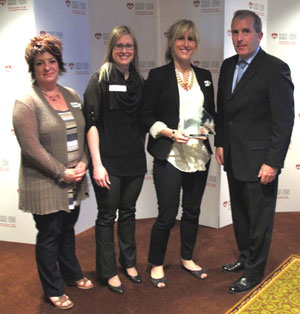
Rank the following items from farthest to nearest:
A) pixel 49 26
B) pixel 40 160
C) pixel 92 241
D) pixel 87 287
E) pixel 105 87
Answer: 1. pixel 92 241
2. pixel 49 26
3. pixel 87 287
4. pixel 105 87
5. pixel 40 160

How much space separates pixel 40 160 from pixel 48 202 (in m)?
0.26

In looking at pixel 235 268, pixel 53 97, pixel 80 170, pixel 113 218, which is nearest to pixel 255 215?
pixel 235 268

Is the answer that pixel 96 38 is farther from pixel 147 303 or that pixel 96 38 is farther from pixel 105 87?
pixel 147 303

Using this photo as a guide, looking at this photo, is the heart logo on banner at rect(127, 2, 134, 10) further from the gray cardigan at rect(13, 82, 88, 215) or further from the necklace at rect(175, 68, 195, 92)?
the gray cardigan at rect(13, 82, 88, 215)

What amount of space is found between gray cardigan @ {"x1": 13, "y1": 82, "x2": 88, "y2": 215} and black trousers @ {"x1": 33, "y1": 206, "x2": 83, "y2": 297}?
11cm

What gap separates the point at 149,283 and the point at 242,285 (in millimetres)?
648

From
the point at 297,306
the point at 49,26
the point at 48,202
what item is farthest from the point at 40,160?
the point at 297,306

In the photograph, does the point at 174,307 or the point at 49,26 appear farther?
the point at 49,26

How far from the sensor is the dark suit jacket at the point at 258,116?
7.85 feet

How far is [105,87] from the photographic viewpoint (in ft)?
8.02

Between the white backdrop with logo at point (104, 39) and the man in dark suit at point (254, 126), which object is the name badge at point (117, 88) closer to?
the man in dark suit at point (254, 126)

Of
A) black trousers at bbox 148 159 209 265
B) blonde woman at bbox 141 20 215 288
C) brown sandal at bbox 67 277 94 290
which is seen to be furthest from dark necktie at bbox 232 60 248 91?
brown sandal at bbox 67 277 94 290

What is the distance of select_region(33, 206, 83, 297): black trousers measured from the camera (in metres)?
2.41

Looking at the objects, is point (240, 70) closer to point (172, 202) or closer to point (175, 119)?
point (175, 119)
